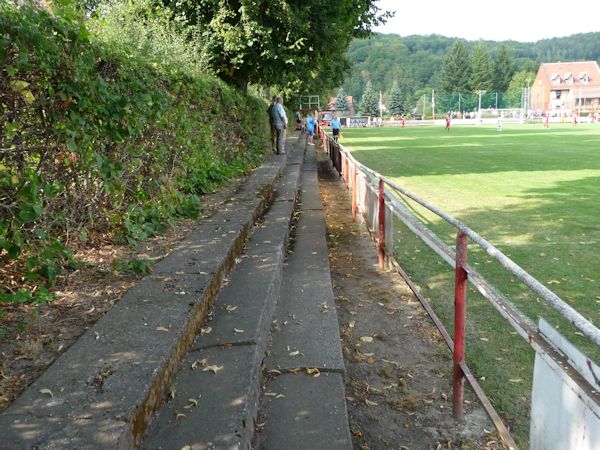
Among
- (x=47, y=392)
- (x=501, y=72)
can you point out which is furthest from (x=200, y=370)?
(x=501, y=72)

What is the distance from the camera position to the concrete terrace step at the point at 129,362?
7.20ft

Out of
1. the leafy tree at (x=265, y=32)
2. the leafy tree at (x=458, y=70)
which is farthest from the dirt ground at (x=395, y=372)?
the leafy tree at (x=458, y=70)

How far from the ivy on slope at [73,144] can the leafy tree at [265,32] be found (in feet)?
25.0

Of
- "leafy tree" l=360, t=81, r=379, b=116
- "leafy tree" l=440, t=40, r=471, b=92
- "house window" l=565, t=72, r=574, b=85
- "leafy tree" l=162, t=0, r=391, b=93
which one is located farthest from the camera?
"leafy tree" l=440, t=40, r=471, b=92

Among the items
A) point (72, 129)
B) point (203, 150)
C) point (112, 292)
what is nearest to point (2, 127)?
point (72, 129)

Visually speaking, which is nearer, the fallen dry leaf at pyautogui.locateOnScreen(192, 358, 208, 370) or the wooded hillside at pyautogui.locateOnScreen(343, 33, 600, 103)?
the fallen dry leaf at pyautogui.locateOnScreen(192, 358, 208, 370)

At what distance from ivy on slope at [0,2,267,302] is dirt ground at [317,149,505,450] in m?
2.16

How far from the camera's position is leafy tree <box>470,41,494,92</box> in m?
122

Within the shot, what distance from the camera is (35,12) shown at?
3537 mm

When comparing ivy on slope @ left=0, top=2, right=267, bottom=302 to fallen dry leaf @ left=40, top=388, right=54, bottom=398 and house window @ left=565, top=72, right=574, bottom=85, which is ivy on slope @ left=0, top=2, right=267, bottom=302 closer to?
fallen dry leaf @ left=40, top=388, right=54, bottom=398

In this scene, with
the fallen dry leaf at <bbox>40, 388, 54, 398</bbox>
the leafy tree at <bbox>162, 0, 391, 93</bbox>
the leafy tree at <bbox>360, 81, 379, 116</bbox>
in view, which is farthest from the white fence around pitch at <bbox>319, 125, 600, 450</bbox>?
the leafy tree at <bbox>360, 81, 379, 116</bbox>

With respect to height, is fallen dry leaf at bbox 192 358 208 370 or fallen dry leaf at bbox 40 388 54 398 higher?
fallen dry leaf at bbox 40 388 54 398

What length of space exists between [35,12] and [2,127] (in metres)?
0.87

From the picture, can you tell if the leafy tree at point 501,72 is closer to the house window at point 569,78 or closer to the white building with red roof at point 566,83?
the white building with red roof at point 566,83
